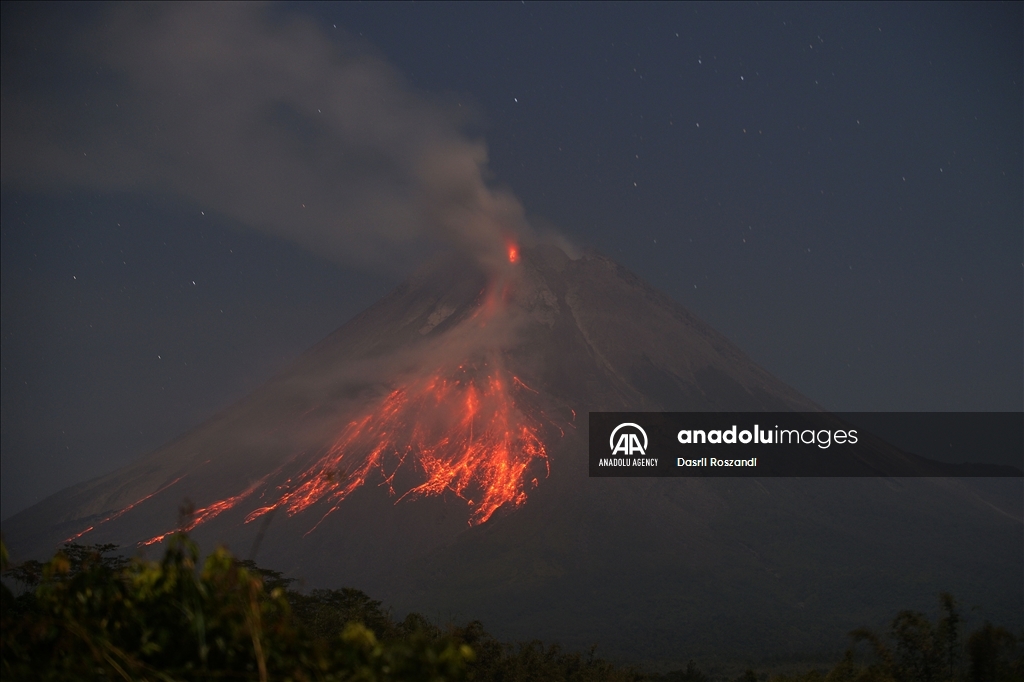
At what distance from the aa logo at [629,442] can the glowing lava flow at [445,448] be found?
39.3 feet

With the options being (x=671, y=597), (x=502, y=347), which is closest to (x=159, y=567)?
(x=671, y=597)

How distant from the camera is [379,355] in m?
161

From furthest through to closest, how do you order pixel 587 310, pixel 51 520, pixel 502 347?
1. pixel 587 310
2. pixel 502 347
3. pixel 51 520

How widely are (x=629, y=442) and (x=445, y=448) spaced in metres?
28.6

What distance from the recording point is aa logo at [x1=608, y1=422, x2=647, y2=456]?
434 feet

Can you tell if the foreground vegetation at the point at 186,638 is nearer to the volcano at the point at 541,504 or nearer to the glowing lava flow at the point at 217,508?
the volcano at the point at 541,504

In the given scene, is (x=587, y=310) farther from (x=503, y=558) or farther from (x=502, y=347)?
(x=503, y=558)

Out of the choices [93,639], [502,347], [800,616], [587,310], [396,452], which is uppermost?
[587,310]

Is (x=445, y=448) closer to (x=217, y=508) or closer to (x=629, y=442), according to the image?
(x=629, y=442)

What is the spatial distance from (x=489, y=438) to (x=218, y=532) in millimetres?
40017

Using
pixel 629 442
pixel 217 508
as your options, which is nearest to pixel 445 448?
pixel 629 442

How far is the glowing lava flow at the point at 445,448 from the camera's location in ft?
404
